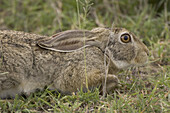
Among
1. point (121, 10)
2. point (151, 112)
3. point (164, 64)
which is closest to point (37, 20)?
point (121, 10)

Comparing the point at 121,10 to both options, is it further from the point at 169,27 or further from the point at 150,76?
the point at 150,76

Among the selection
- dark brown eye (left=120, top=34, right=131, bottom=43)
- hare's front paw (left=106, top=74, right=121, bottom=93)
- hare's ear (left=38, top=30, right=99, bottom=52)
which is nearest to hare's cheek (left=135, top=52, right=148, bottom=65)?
dark brown eye (left=120, top=34, right=131, bottom=43)

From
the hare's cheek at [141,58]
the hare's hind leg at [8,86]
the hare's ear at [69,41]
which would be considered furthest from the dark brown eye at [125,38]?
the hare's hind leg at [8,86]

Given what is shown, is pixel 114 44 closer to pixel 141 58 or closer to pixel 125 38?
pixel 125 38

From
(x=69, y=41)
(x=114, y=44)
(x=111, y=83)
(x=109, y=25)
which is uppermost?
(x=109, y=25)

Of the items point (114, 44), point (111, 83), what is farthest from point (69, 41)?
point (111, 83)

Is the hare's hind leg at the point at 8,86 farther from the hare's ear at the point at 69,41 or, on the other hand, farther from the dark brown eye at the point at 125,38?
the dark brown eye at the point at 125,38

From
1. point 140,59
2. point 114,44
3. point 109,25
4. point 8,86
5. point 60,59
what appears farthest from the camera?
point 109,25

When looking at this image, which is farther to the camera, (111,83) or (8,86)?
(111,83)

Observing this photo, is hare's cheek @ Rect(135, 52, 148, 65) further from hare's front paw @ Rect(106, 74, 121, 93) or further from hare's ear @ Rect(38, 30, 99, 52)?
hare's ear @ Rect(38, 30, 99, 52)
